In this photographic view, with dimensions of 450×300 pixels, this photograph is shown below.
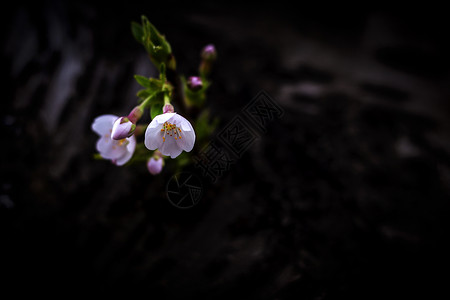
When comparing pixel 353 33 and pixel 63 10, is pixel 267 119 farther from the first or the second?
pixel 63 10

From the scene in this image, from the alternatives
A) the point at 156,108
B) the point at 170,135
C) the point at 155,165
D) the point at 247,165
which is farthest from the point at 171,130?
the point at 247,165

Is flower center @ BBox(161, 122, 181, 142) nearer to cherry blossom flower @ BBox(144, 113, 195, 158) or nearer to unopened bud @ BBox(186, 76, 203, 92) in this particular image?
cherry blossom flower @ BBox(144, 113, 195, 158)

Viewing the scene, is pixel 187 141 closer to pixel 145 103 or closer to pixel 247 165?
pixel 145 103

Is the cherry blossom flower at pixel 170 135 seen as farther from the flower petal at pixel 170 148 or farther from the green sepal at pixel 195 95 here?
the green sepal at pixel 195 95

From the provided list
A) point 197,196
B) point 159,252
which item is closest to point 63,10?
point 197,196

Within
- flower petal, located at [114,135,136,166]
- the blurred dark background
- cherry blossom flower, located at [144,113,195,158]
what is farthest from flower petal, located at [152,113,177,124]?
the blurred dark background

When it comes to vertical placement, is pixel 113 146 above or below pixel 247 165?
above
